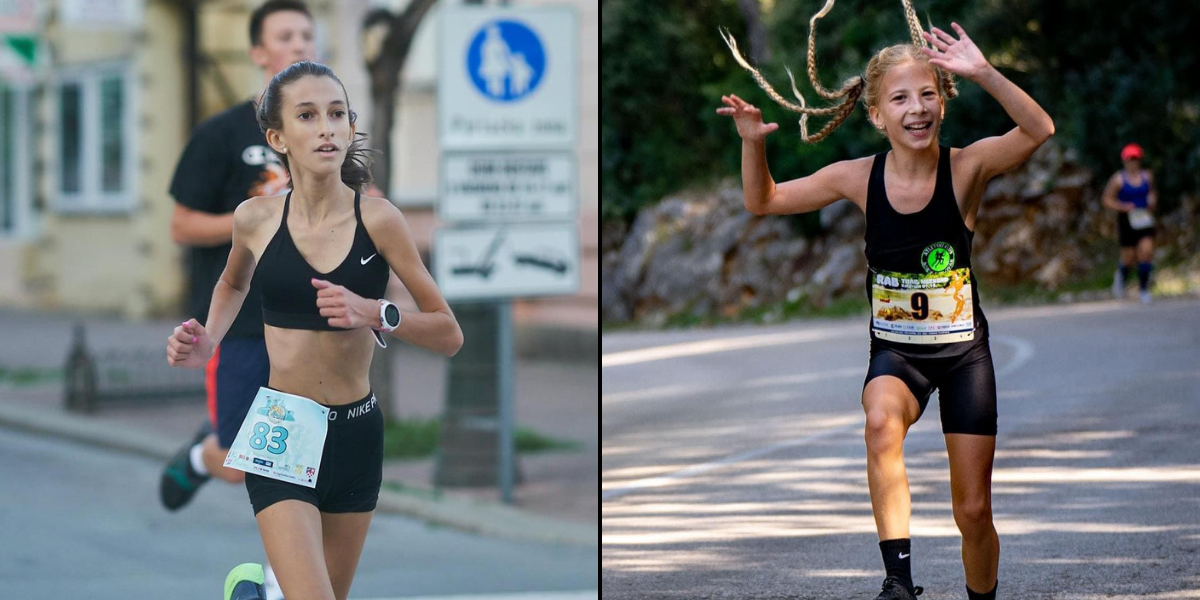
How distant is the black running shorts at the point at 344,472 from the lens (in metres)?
3.89

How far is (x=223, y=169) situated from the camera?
5121 millimetres

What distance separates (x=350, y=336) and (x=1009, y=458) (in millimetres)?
5665

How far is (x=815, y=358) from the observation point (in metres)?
14.9

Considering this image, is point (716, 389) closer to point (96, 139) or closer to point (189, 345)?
point (189, 345)

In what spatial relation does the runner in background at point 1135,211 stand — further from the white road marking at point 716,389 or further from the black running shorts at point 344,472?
the black running shorts at point 344,472

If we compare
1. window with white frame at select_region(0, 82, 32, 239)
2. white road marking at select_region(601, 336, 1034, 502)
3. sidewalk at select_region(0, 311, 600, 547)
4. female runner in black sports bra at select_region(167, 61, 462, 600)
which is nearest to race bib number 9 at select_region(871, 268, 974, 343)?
sidewalk at select_region(0, 311, 600, 547)

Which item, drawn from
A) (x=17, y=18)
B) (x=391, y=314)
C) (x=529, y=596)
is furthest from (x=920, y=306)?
(x=17, y=18)

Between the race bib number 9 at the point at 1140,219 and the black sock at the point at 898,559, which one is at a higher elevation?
the race bib number 9 at the point at 1140,219

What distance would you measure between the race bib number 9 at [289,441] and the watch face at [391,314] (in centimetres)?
28

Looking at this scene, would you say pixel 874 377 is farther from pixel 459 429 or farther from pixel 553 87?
pixel 459 429

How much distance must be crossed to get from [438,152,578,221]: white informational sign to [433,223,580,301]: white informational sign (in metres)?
0.13

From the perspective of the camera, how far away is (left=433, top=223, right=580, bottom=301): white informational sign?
8.61 metres

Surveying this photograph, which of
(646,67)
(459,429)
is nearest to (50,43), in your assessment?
(646,67)

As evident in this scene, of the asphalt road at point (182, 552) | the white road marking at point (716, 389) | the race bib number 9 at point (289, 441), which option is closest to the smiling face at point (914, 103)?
the race bib number 9 at point (289, 441)
